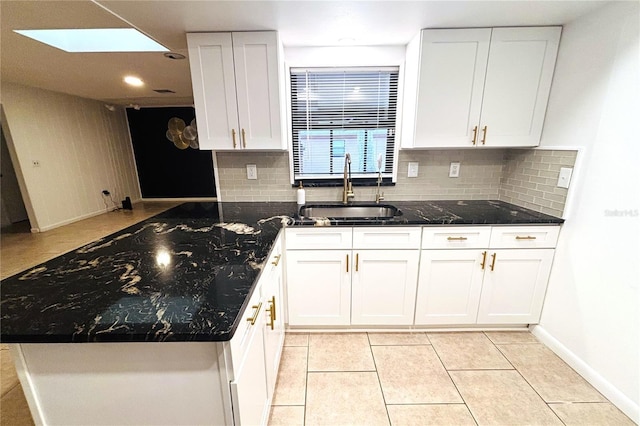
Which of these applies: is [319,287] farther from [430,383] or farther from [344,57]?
[344,57]

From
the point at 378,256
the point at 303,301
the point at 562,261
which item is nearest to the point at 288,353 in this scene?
the point at 303,301

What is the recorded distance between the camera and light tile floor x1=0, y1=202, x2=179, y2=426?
1.42 metres

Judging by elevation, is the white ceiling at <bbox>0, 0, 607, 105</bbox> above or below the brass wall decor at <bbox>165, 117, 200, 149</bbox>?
above

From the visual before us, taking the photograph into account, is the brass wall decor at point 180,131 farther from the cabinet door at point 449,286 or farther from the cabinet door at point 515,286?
the cabinet door at point 515,286

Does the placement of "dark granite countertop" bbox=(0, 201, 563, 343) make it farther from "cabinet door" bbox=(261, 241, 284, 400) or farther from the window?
the window

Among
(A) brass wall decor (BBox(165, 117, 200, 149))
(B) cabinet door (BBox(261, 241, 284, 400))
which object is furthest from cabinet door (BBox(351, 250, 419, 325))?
(A) brass wall decor (BBox(165, 117, 200, 149))

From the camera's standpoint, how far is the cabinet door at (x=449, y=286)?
1.82 metres

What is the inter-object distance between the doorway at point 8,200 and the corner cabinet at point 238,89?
5370 millimetres

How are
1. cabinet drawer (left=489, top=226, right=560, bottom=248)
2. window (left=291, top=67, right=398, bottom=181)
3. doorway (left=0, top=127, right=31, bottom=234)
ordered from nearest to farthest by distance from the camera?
cabinet drawer (left=489, top=226, right=560, bottom=248) → window (left=291, top=67, right=398, bottom=181) → doorway (left=0, top=127, right=31, bottom=234)

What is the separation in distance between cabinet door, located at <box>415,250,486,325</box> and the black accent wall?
6.08 m

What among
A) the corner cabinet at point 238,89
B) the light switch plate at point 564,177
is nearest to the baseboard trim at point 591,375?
the light switch plate at point 564,177

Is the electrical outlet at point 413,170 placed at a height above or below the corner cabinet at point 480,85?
below

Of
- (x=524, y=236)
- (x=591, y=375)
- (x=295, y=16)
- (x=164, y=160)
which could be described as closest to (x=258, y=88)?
(x=295, y=16)

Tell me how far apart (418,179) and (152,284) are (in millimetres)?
2121
